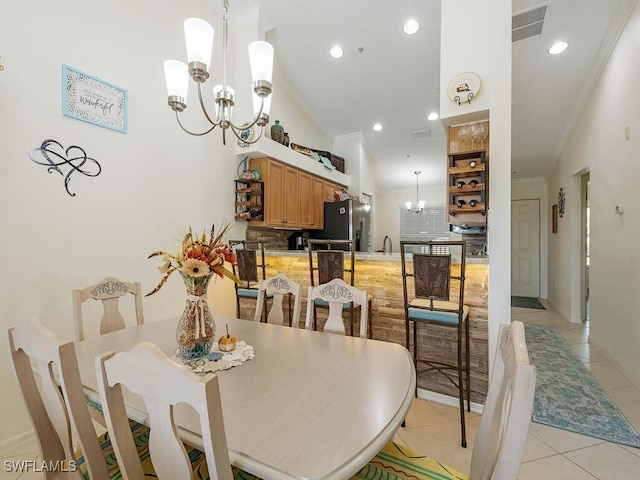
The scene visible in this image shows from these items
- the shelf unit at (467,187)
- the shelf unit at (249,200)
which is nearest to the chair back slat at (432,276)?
the shelf unit at (467,187)

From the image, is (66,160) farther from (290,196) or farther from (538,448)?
(538,448)

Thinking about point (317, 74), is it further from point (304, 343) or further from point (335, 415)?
point (335, 415)

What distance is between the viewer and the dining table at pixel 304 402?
2.41 ft

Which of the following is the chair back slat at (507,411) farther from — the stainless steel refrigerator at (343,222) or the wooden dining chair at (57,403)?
the stainless steel refrigerator at (343,222)

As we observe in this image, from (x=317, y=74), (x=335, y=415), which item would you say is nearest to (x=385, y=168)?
(x=317, y=74)

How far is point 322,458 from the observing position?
0.72 metres

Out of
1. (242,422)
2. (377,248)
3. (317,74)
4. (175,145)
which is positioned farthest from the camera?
(377,248)

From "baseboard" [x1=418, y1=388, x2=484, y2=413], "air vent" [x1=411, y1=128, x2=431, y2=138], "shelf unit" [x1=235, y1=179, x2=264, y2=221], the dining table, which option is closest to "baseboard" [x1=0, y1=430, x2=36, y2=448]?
the dining table

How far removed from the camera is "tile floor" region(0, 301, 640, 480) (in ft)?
5.44

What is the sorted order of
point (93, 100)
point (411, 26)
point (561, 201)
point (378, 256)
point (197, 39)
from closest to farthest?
1. point (197, 39)
2. point (93, 100)
3. point (378, 256)
4. point (411, 26)
5. point (561, 201)

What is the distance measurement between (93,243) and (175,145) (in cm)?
116

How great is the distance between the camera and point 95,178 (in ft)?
7.57

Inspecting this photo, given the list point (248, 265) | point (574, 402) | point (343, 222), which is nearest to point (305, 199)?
point (343, 222)

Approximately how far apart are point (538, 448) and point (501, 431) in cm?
159
